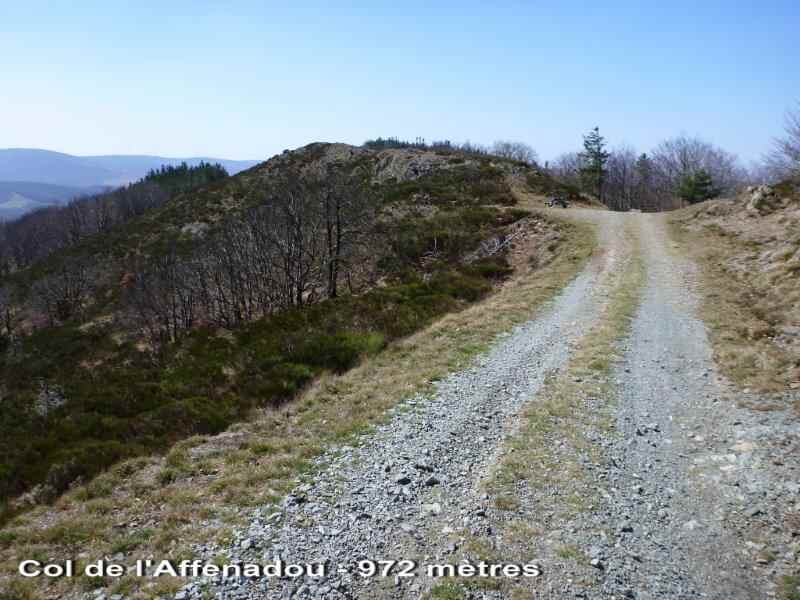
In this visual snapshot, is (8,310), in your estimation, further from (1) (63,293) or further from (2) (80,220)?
(2) (80,220)

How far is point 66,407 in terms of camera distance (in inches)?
576

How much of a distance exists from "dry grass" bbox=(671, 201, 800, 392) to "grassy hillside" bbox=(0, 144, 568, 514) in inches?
329

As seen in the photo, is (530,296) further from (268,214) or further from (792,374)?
(268,214)

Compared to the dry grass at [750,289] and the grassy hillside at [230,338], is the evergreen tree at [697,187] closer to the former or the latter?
the grassy hillside at [230,338]

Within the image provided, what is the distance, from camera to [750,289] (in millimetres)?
16016

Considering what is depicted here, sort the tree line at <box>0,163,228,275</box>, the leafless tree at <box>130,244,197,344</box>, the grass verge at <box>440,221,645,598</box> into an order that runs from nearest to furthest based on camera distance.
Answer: the grass verge at <box>440,221,645,598</box>
the leafless tree at <box>130,244,197,344</box>
the tree line at <box>0,163,228,275</box>

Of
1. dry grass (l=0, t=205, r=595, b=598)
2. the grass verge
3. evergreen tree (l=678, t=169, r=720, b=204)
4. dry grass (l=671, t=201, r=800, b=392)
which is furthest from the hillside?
evergreen tree (l=678, t=169, r=720, b=204)

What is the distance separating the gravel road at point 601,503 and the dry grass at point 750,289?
2.96 feet

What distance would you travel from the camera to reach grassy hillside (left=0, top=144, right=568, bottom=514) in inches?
416

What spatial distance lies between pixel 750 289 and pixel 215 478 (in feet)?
56.8

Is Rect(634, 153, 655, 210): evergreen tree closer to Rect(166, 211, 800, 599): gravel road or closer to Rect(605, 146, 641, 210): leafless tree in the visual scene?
Rect(605, 146, 641, 210): leafless tree

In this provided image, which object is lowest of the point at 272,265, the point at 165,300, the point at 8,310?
the point at 8,310

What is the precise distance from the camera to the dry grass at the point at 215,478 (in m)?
5.73

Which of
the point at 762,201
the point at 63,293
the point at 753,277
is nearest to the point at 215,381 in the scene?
the point at 753,277
